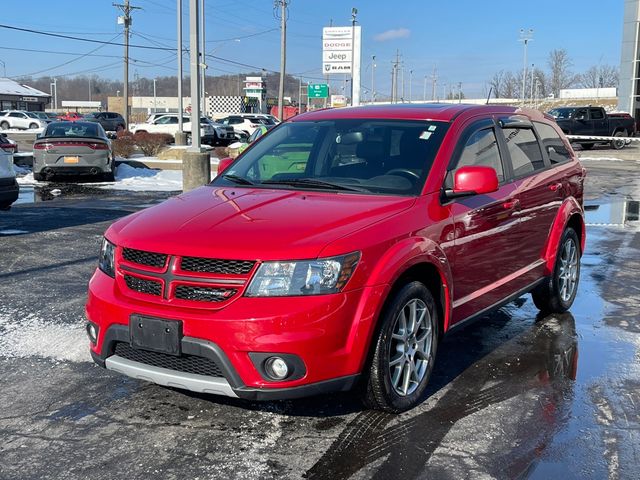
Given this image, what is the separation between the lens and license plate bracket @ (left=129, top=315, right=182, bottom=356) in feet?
11.6

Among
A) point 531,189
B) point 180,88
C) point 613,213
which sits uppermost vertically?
point 180,88

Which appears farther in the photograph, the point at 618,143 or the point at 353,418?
the point at 618,143

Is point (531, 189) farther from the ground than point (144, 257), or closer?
farther from the ground

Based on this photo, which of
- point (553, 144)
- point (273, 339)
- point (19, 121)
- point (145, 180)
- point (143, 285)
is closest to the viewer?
point (273, 339)

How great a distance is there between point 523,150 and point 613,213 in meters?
8.32

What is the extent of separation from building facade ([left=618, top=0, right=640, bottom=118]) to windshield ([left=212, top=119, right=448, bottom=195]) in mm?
40713

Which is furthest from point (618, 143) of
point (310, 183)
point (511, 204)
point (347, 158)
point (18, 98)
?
point (18, 98)

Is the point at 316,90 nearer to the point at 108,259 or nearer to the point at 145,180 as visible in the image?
the point at 145,180

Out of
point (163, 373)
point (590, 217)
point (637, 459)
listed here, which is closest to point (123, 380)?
point (163, 373)

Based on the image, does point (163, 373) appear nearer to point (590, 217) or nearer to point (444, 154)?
point (444, 154)

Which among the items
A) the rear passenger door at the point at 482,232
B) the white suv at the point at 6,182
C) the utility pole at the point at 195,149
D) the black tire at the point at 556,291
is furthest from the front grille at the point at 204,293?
the utility pole at the point at 195,149

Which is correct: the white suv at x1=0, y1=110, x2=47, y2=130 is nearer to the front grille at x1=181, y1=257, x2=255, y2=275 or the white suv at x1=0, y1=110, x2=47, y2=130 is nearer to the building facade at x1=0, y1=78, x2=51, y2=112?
the building facade at x1=0, y1=78, x2=51, y2=112

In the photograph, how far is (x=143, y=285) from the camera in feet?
12.3

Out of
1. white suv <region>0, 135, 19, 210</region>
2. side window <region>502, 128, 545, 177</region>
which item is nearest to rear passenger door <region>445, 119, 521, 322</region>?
side window <region>502, 128, 545, 177</region>
